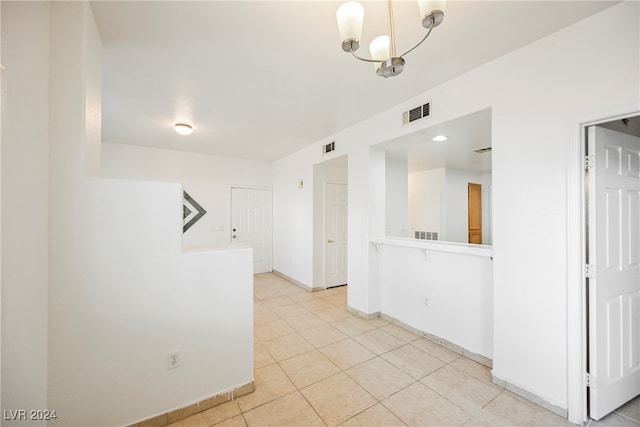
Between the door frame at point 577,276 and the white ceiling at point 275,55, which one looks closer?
the white ceiling at point 275,55

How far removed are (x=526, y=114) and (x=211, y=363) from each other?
2.97 m

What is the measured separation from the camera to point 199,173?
206 inches

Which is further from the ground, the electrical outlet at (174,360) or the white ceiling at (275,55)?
the white ceiling at (275,55)

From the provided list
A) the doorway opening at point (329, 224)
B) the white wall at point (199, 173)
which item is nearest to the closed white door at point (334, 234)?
the doorway opening at point (329, 224)

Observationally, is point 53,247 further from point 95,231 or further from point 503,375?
point 503,375

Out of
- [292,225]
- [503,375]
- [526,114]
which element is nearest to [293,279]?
[292,225]

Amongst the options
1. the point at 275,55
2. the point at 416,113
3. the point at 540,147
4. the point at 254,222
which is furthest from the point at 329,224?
the point at 540,147

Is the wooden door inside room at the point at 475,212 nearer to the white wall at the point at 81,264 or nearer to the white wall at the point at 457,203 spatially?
the white wall at the point at 457,203

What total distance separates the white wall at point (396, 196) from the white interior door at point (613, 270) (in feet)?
8.41

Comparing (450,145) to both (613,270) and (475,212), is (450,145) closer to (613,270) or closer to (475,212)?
(613,270)

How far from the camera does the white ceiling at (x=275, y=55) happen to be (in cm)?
157

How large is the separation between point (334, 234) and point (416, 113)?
112 inches

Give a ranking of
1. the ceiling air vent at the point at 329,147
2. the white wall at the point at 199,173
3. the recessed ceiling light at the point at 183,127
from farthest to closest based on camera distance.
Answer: the white wall at the point at 199,173 < the ceiling air vent at the point at 329,147 < the recessed ceiling light at the point at 183,127

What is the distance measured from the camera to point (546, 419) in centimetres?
172
